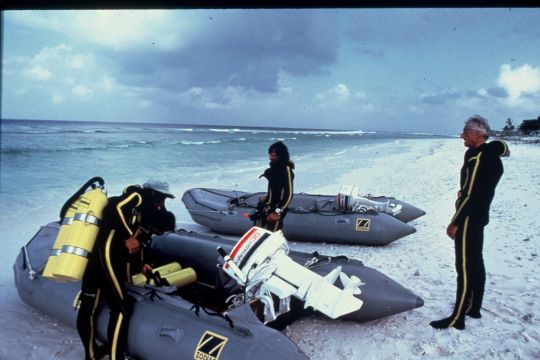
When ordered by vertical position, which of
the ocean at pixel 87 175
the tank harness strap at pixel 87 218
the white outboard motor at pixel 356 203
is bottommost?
the ocean at pixel 87 175

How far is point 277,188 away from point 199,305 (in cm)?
193

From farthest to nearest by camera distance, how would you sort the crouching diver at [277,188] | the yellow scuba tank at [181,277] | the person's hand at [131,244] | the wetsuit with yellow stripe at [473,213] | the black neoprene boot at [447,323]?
1. the crouching diver at [277,188]
2. the yellow scuba tank at [181,277]
3. the black neoprene boot at [447,323]
4. the wetsuit with yellow stripe at [473,213]
5. the person's hand at [131,244]

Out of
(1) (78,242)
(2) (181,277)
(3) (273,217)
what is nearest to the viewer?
(1) (78,242)

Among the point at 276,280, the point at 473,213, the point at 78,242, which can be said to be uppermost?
the point at 473,213

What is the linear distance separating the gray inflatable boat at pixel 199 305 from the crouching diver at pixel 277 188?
0.58 m

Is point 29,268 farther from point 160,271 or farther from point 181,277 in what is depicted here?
point 181,277

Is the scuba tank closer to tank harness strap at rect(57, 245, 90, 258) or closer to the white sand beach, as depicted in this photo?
tank harness strap at rect(57, 245, 90, 258)

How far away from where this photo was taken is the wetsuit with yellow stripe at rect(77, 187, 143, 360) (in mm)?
2801

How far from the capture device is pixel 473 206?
10.1 feet

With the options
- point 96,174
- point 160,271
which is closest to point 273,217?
point 160,271

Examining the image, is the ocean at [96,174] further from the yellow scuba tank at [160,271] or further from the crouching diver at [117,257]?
the crouching diver at [117,257]

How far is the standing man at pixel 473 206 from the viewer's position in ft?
9.96

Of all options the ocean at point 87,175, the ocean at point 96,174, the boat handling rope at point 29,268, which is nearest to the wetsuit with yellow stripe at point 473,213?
the boat handling rope at point 29,268

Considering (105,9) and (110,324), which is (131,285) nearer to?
(110,324)
